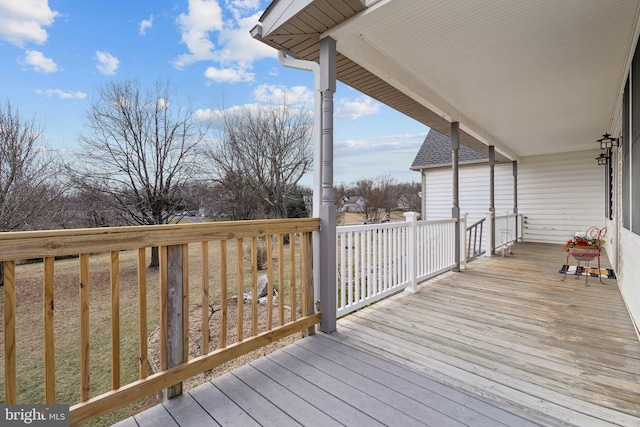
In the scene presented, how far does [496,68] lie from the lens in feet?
11.4

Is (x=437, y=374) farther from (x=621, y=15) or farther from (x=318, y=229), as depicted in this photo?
(x=621, y=15)

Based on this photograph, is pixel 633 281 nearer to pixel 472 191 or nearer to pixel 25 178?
pixel 472 191

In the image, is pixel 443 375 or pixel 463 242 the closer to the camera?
pixel 443 375

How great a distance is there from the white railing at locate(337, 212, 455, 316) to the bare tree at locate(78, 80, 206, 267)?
15.7 ft

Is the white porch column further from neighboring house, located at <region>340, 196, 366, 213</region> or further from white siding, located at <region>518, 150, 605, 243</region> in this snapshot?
white siding, located at <region>518, 150, 605, 243</region>

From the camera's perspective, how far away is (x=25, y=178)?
15.8ft

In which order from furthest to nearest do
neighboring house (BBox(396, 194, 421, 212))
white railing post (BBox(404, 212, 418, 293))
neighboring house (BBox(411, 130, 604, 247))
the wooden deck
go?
neighboring house (BBox(396, 194, 421, 212)) → neighboring house (BBox(411, 130, 604, 247)) → white railing post (BBox(404, 212, 418, 293)) → the wooden deck

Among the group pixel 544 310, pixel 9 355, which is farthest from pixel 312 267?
pixel 544 310

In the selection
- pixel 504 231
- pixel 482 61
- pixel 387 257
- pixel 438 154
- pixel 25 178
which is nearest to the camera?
pixel 482 61

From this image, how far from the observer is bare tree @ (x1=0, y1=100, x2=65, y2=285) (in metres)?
4.59

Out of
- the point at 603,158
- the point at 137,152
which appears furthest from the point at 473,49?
the point at 137,152

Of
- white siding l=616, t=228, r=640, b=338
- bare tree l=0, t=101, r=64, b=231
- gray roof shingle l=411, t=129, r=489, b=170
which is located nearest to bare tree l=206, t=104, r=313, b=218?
bare tree l=0, t=101, r=64, b=231

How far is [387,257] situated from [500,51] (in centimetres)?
256

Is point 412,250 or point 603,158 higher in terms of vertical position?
point 603,158
